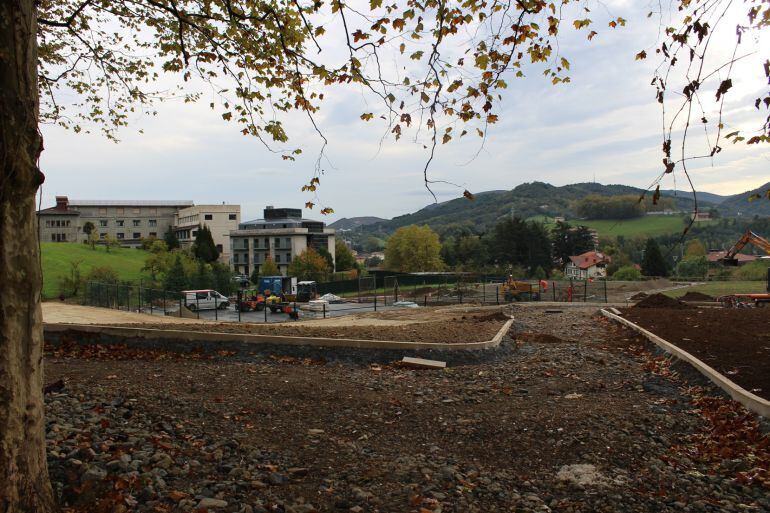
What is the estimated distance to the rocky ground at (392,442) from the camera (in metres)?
3.81

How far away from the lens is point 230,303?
125ft

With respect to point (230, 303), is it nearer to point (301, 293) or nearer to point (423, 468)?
point (301, 293)

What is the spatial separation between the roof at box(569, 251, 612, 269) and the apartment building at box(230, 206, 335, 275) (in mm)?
41902

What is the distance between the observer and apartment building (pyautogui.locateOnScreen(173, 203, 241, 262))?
283 feet

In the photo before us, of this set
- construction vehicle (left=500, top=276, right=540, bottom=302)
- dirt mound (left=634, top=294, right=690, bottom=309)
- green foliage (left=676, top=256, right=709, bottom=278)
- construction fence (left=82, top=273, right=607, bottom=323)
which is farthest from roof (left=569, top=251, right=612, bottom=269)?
dirt mound (left=634, top=294, right=690, bottom=309)

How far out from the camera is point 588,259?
7919 centimetres

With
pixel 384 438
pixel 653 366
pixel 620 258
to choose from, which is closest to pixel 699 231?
pixel 620 258

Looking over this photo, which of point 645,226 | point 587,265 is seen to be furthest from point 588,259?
point 645,226

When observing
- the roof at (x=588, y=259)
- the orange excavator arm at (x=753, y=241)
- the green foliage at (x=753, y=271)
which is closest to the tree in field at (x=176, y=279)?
the orange excavator arm at (x=753, y=241)

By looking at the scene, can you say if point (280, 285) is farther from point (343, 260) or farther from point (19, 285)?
point (343, 260)

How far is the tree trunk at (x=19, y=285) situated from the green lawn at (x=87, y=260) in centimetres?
4494

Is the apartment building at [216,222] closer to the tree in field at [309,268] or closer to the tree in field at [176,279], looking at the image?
the tree in field at [309,268]

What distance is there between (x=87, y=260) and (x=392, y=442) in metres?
60.4

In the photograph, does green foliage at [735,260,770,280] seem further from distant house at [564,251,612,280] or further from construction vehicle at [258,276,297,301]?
construction vehicle at [258,276,297,301]
